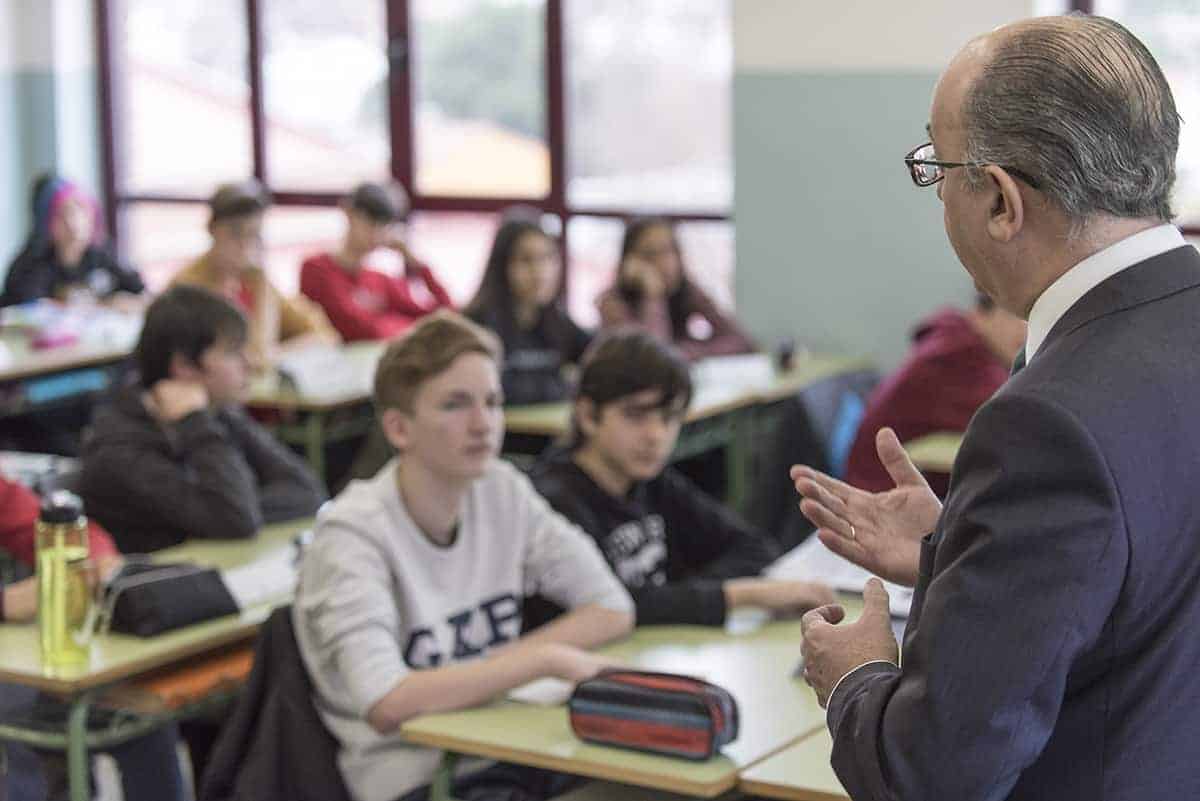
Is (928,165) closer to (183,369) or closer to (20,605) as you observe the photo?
(20,605)

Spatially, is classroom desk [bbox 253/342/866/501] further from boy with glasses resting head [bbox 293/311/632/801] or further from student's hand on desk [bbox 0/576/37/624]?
student's hand on desk [bbox 0/576/37/624]

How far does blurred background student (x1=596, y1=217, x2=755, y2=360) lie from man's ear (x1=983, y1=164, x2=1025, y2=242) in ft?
15.1

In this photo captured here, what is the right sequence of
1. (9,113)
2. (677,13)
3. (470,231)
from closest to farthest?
(677,13), (470,231), (9,113)

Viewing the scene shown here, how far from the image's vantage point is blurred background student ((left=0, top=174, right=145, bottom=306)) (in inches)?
268

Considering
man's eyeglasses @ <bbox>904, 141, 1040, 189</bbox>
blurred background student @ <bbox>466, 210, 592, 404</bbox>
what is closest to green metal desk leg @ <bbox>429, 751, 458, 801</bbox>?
man's eyeglasses @ <bbox>904, 141, 1040, 189</bbox>

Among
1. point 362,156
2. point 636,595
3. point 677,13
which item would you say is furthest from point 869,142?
point 636,595

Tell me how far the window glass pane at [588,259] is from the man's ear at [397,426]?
420 centimetres

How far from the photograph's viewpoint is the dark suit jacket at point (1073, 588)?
4.13 ft

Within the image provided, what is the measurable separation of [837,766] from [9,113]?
7623 mm

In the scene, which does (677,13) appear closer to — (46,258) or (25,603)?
(46,258)

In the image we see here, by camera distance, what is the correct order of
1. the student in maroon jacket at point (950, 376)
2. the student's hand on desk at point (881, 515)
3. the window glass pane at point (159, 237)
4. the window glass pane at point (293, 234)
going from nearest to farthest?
the student's hand on desk at point (881, 515)
the student in maroon jacket at point (950, 376)
the window glass pane at point (293, 234)
the window glass pane at point (159, 237)

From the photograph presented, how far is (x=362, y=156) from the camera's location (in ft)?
25.4

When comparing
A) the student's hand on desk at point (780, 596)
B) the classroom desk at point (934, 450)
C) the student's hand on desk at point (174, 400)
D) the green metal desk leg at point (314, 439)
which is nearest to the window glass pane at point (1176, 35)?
the classroom desk at point (934, 450)

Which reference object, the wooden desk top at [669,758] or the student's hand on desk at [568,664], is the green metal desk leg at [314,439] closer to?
the wooden desk top at [669,758]
